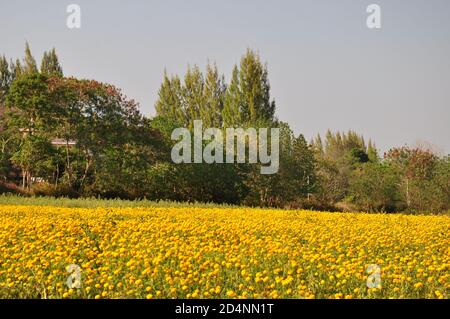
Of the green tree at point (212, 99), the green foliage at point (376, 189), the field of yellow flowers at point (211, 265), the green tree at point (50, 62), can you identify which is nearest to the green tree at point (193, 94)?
the green tree at point (212, 99)

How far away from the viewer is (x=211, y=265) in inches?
286

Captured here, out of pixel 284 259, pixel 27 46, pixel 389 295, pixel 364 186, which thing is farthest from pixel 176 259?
pixel 27 46

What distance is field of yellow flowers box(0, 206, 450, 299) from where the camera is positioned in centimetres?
635

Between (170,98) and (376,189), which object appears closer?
(376,189)

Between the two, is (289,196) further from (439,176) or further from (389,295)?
(389,295)
